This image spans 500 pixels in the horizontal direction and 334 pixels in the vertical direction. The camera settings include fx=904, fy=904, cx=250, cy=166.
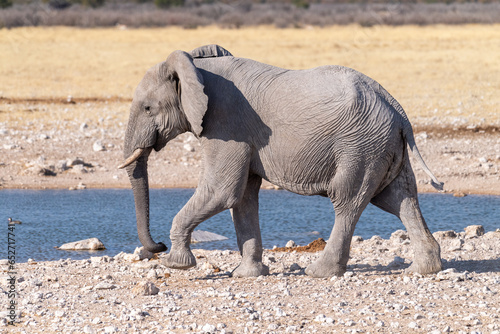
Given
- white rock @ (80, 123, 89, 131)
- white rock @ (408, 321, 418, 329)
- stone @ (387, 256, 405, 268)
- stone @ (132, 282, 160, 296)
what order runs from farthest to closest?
1. white rock @ (80, 123, 89, 131)
2. stone @ (387, 256, 405, 268)
3. stone @ (132, 282, 160, 296)
4. white rock @ (408, 321, 418, 329)

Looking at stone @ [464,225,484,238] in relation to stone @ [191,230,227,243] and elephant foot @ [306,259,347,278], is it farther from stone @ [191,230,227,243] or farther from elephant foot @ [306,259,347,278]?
stone @ [191,230,227,243]

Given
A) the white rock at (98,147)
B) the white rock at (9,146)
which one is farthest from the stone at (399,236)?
the white rock at (9,146)

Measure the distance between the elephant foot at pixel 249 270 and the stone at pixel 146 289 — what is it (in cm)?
83

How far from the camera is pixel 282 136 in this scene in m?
6.85

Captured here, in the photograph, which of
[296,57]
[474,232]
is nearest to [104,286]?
[474,232]

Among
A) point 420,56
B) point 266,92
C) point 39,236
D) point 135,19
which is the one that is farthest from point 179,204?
point 135,19

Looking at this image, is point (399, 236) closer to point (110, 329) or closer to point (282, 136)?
point (282, 136)

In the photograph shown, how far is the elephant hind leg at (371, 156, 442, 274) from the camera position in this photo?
7.03m

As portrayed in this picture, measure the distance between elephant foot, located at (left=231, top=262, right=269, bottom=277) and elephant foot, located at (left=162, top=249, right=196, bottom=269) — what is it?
0.39m

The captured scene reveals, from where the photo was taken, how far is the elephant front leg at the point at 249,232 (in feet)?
23.5

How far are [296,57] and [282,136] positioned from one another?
18.8 m

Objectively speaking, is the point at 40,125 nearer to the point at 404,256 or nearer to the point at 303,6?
the point at 404,256

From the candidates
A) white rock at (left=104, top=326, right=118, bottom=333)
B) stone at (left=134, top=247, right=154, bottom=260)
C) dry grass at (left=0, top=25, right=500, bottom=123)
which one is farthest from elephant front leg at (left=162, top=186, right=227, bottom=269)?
dry grass at (left=0, top=25, right=500, bottom=123)

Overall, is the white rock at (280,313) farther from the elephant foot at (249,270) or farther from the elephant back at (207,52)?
the elephant back at (207,52)
